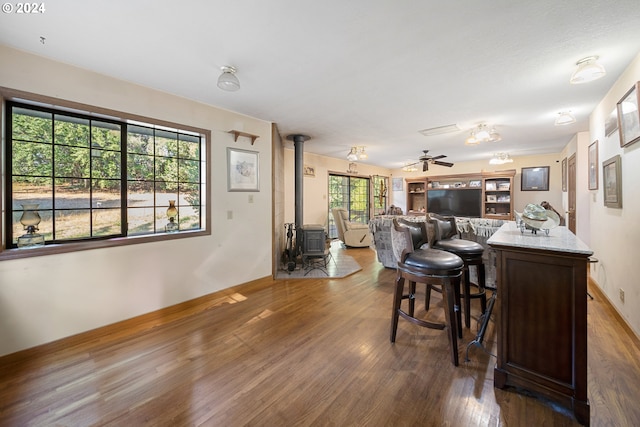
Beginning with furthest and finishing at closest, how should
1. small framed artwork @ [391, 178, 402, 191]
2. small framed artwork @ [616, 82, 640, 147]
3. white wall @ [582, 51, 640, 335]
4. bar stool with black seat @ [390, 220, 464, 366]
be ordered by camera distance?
1. small framed artwork @ [391, 178, 402, 191]
2. white wall @ [582, 51, 640, 335]
3. small framed artwork @ [616, 82, 640, 147]
4. bar stool with black seat @ [390, 220, 464, 366]

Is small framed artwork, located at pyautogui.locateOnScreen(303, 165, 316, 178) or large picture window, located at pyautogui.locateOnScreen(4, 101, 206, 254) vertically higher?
small framed artwork, located at pyautogui.locateOnScreen(303, 165, 316, 178)

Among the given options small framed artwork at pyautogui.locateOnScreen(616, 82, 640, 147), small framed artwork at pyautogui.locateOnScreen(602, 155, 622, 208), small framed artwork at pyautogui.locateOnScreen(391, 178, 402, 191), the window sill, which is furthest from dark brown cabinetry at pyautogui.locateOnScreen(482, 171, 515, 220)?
the window sill

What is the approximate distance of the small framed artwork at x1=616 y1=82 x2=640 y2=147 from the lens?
76.7 inches

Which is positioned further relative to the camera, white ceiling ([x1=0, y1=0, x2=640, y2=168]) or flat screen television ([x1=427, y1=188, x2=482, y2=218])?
flat screen television ([x1=427, y1=188, x2=482, y2=218])

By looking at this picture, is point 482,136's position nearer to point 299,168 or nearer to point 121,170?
point 299,168

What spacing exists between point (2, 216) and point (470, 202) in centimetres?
881

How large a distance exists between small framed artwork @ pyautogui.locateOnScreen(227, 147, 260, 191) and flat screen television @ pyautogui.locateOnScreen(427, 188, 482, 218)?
6.35 meters

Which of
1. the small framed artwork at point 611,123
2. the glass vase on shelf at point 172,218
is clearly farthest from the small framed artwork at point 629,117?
the glass vase on shelf at point 172,218

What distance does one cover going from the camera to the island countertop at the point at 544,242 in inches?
52.9

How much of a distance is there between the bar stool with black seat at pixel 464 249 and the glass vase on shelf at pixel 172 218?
2792mm

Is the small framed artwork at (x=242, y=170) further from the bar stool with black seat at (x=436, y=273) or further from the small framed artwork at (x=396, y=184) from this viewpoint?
the small framed artwork at (x=396, y=184)

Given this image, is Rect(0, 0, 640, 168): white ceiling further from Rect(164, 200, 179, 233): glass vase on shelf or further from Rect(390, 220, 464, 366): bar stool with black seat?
Rect(390, 220, 464, 366): bar stool with black seat

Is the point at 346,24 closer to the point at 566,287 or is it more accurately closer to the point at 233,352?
the point at 566,287

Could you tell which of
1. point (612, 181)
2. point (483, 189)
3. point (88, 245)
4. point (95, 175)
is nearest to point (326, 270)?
point (88, 245)
